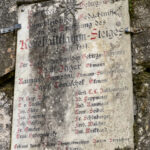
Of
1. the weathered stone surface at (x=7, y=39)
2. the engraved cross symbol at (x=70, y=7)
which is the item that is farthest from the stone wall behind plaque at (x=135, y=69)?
the engraved cross symbol at (x=70, y=7)

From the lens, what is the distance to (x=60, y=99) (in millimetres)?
4168

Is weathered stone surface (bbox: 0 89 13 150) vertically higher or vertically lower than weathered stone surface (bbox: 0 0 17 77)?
lower

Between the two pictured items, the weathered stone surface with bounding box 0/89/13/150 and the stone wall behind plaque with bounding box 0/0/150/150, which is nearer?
the stone wall behind plaque with bounding box 0/0/150/150

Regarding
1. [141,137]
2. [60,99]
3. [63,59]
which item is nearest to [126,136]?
[141,137]

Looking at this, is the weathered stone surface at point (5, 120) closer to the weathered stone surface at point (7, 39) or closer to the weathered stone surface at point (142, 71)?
the weathered stone surface at point (7, 39)

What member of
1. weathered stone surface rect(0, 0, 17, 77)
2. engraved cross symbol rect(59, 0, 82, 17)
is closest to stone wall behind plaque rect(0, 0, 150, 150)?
weathered stone surface rect(0, 0, 17, 77)

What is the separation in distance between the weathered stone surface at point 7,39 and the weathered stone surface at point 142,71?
139cm

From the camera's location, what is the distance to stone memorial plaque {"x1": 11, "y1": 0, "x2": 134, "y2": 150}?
392 cm

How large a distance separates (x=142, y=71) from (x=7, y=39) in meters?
1.63

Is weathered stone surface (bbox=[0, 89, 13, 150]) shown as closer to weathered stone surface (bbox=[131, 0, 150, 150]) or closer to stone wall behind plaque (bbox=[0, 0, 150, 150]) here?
stone wall behind plaque (bbox=[0, 0, 150, 150])

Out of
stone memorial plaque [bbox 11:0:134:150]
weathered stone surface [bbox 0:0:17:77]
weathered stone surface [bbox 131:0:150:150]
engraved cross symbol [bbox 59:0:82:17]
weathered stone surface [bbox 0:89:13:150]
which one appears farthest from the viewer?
weathered stone surface [bbox 0:0:17:77]

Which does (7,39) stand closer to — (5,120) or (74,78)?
(5,120)

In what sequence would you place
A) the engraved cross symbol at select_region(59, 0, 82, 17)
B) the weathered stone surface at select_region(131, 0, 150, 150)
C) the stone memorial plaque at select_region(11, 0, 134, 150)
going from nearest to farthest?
the weathered stone surface at select_region(131, 0, 150, 150) → the stone memorial plaque at select_region(11, 0, 134, 150) → the engraved cross symbol at select_region(59, 0, 82, 17)

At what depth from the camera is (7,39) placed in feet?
15.6
